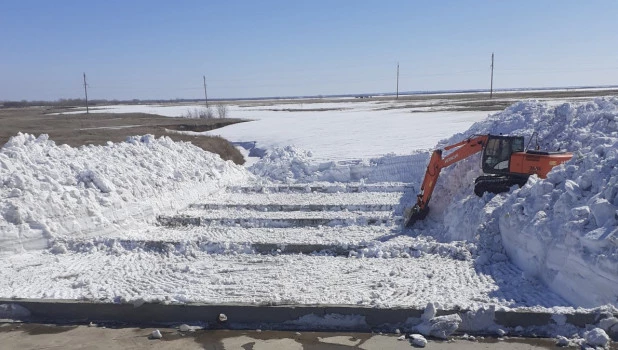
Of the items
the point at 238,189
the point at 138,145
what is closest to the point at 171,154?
the point at 138,145

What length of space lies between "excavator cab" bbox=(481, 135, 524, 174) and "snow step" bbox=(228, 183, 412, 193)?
3.43 metres

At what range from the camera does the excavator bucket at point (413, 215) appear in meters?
10.5

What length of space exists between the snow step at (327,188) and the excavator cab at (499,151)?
3433 millimetres

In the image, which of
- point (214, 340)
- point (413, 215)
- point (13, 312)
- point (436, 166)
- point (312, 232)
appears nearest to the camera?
point (214, 340)

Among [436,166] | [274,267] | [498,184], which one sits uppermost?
[436,166]

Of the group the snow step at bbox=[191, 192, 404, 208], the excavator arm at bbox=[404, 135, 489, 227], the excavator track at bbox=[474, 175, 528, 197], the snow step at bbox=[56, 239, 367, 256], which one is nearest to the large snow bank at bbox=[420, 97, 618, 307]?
the excavator track at bbox=[474, 175, 528, 197]

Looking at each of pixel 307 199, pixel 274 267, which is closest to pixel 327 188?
pixel 307 199

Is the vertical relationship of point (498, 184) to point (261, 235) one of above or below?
above

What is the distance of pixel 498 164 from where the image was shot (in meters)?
10.3

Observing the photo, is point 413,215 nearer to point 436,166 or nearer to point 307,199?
point 436,166

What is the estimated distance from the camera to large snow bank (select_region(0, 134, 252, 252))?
28.9 feet

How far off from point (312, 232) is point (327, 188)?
13.2 feet

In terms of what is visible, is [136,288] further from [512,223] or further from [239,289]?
[512,223]

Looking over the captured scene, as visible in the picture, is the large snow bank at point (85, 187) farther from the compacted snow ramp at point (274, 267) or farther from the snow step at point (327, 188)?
the snow step at point (327, 188)
